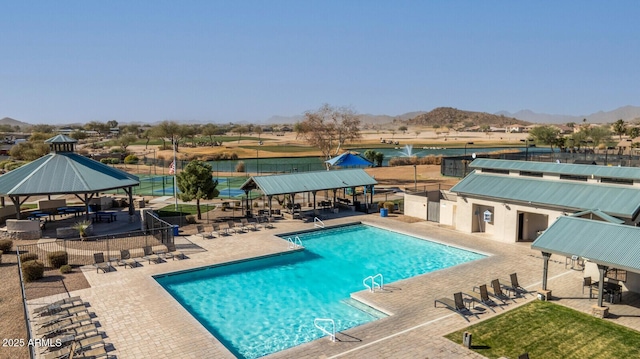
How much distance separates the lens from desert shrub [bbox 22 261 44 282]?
2091 cm

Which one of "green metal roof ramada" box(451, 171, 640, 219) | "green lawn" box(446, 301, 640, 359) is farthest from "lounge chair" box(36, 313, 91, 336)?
"green metal roof ramada" box(451, 171, 640, 219)

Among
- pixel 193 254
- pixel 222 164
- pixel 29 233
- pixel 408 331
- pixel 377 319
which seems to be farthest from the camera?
pixel 222 164

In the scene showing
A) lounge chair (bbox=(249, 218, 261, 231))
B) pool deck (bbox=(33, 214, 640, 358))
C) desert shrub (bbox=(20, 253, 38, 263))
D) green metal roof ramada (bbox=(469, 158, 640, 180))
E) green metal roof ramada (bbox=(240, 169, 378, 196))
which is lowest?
pool deck (bbox=(33, 214, 640, 358))

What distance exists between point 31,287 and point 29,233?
10.1 m

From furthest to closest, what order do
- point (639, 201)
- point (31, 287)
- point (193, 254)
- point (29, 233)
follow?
point (29, 233), point (193, 254), point (639, 201), point (31, 287)

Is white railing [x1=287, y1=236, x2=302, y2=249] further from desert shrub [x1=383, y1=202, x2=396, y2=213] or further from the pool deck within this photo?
desert shrub [x1=383, y1=202, x2=396, y2=213]

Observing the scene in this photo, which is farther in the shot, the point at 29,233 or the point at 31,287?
the point at 29,233

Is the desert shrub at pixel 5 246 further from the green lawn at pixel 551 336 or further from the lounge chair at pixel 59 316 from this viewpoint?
the green lawn at pixel 551 336

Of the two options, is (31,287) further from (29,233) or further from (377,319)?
(377,319)

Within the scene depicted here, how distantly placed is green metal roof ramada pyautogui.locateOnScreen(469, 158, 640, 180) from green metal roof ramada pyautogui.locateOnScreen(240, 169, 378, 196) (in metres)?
9.93

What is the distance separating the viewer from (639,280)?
60.4 ft

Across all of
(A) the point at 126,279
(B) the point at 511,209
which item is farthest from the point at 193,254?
(B) the point at 511,209

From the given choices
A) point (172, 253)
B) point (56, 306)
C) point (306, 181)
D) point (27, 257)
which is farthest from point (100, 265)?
point (306, 181)

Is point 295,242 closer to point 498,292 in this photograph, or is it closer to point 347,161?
point 498,292
